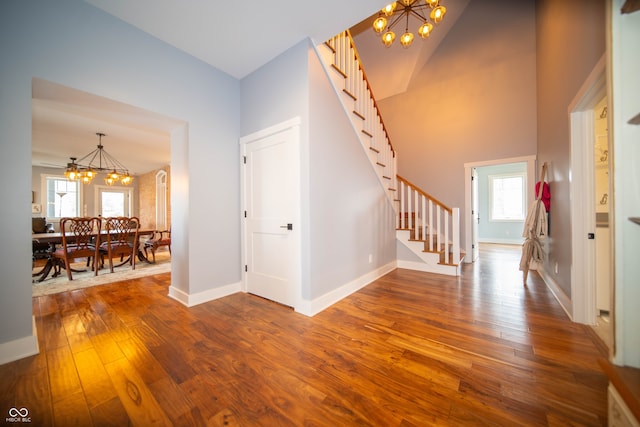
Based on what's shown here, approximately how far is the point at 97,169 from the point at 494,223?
11483mm

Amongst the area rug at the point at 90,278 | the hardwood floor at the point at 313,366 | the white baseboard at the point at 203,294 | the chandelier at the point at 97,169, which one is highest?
the chandelier at the point at 97,169

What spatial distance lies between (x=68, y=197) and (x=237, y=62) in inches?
369

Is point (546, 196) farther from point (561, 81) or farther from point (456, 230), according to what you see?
point (561, 81)

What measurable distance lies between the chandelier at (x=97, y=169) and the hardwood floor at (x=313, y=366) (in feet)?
11.8

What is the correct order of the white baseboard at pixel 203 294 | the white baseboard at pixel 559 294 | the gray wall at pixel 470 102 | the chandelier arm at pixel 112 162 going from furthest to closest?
the chandelier arm at pixel 112 162, the gray wall at pixel 470 102, the white baseboard at pixel 203 294, the white baseboard at pixel 559 294

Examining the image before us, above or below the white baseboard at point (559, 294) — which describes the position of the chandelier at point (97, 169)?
above

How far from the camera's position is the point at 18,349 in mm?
1658

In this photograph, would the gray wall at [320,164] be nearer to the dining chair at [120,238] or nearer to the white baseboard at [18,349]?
the white baseboard at [18,349]

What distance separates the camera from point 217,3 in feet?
6.51

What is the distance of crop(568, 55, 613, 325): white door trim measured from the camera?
2057 millimetres

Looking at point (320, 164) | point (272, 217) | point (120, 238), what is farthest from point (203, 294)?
point (120, 238)

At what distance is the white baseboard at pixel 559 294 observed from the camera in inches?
88.8

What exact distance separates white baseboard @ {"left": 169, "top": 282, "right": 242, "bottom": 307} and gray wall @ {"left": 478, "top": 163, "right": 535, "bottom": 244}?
7.81m

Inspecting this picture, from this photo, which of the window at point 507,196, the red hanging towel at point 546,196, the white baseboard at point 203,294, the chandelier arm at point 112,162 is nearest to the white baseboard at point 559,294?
the red hanging towel at point 546,196
